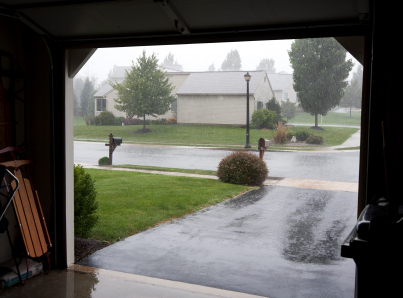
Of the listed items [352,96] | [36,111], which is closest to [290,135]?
[352,96]

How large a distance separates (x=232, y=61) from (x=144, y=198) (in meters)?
70.5

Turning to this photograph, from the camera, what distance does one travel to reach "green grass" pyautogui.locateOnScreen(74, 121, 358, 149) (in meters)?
25.8

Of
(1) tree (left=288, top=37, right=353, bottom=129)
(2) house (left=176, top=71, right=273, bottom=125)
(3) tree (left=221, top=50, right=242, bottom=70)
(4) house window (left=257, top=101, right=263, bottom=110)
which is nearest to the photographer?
(1) tree (left=288, top=37, right=353, bottom=129)

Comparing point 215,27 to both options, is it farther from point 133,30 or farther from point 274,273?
point 274,273

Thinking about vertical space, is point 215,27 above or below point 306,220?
above

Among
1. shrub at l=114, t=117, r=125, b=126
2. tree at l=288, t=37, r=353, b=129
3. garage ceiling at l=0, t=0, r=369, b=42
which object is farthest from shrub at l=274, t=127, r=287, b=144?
garage ceiling at l=0, t=0, r=369, b=42

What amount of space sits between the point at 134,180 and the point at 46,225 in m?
7.65

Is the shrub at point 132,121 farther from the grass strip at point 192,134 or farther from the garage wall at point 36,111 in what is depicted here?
the garage wall at point 36,111

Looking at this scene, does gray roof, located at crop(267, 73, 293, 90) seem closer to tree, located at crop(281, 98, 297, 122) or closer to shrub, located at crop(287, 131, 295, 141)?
tree, located at crop(281, 98, 297, 122)

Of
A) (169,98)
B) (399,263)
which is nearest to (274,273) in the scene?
(399,263)

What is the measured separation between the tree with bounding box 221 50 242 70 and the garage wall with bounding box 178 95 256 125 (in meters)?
46.8

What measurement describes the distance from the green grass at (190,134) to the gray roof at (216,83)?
255cm

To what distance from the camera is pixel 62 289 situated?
3867mm

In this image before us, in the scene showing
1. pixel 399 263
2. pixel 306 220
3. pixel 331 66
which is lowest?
pixel 306 220
